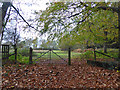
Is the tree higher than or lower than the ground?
higher

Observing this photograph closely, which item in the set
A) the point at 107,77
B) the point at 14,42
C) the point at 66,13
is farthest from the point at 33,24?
the point at 107,77

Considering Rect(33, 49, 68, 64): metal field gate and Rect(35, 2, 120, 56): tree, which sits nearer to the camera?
Rect(35, 2, 120, 56): tree

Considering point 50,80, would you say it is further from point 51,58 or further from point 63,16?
point 63,16

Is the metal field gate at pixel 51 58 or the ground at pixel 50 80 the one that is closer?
the ground at pixel 50 80

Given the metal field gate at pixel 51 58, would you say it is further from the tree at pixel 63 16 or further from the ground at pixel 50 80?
the tree at pixel 63 16

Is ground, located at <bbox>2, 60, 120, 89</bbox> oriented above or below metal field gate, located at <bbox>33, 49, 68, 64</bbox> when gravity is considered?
below

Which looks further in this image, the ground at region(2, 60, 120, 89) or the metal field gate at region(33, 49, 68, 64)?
the metal field gate at region(33, 49, 68, 64)

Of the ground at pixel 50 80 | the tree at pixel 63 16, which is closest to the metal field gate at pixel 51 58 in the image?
the ground at pixel 50 80

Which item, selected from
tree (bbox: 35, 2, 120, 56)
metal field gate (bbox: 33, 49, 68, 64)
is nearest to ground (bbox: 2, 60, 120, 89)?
metal field gate (bbox: 33, 49, 68, 64)

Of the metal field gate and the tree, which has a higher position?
the tree

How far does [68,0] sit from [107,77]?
1776 mm

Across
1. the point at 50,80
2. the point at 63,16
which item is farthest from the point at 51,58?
the point at 63,16

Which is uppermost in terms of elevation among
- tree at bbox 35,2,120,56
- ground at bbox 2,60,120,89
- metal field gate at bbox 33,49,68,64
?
tree at bbox 35,2,120,56

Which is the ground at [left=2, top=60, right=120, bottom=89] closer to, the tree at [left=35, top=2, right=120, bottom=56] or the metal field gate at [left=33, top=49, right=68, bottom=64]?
the metal field gate at [left=33, top=49, right=68, bottom=64]
